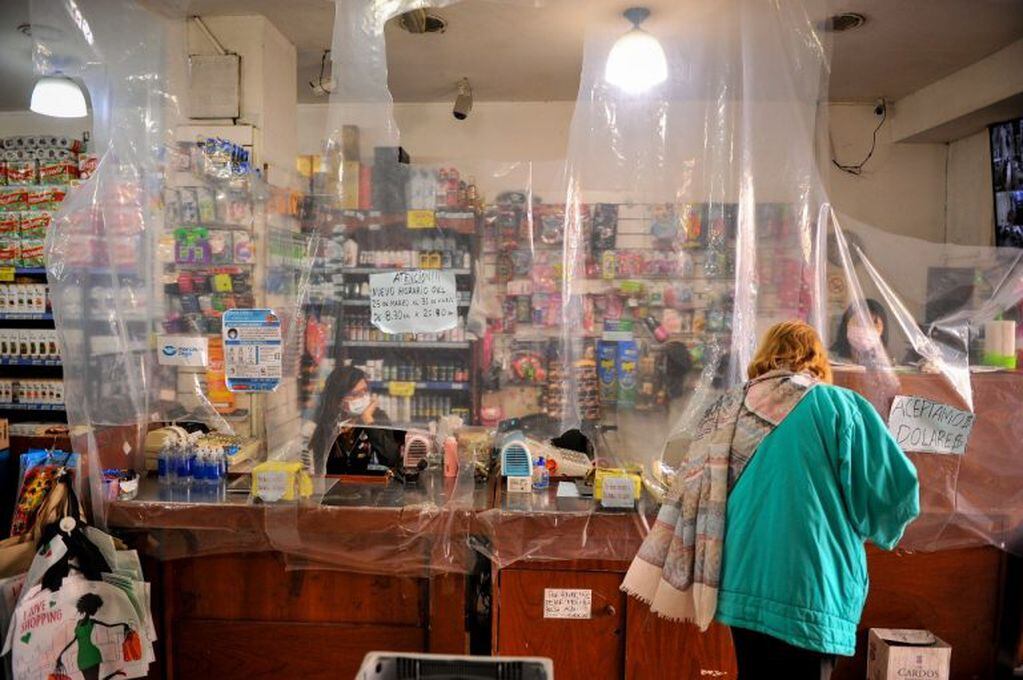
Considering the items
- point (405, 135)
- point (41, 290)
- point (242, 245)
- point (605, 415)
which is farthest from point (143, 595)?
point (405, 135)

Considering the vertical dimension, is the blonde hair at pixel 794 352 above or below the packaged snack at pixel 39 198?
below

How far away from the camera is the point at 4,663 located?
2.23 metres

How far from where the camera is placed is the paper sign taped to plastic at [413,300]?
2.30 metres

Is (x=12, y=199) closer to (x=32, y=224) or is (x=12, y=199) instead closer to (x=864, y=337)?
(x=32, y=224)

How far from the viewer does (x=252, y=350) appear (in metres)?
2.42

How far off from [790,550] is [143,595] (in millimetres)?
2026

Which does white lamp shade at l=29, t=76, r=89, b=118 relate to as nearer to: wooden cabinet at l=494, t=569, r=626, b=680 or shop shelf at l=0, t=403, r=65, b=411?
shop shelf at l=0, t=403, r=65, b=411

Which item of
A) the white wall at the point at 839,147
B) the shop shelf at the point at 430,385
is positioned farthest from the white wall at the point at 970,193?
the shop shelf at the point at 430,385

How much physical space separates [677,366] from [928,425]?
3.14 feet

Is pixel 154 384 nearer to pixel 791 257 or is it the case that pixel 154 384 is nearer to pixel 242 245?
pixel 242 245

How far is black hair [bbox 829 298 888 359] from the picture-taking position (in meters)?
2.40

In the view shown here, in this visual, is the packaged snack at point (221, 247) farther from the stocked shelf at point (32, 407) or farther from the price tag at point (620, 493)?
the stocked shelf at point (32, 407)

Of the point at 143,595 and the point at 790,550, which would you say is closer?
the point at 790,550

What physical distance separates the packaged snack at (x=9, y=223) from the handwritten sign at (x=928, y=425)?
4781 mm
